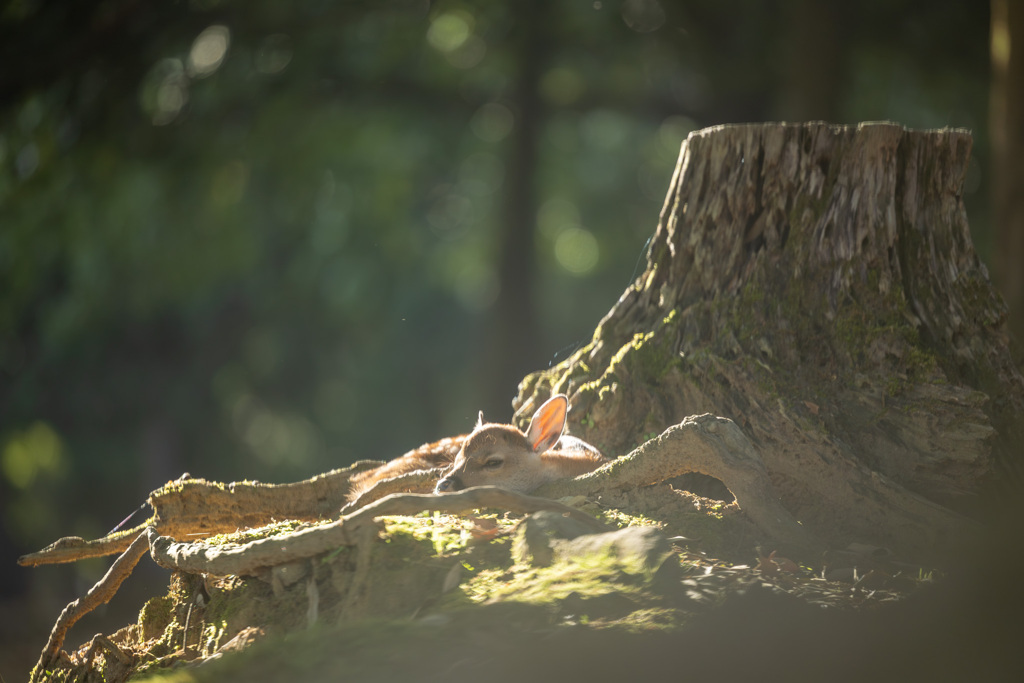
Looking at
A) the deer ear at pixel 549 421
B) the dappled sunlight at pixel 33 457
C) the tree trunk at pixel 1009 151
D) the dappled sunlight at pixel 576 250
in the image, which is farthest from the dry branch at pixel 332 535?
the dappled sunlight at pixel 576 250

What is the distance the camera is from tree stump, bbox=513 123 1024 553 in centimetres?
462

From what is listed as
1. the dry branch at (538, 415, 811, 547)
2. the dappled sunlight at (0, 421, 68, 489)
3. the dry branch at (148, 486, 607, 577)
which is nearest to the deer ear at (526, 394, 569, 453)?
the dry branch at (538, 415, 811, 547)

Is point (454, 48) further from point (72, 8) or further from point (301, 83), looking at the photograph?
point (72, 8)

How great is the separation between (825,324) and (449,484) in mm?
2289

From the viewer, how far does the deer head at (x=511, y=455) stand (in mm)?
4871

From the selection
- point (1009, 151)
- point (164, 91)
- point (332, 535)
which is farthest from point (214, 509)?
point (164, 91)

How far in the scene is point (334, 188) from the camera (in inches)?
703

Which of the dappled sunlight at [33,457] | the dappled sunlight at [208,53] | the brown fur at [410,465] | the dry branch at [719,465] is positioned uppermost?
the dappled sunlight at [208,53]

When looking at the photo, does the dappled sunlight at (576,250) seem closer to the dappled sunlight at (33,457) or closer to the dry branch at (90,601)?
the dappled sunlight at (33,457)

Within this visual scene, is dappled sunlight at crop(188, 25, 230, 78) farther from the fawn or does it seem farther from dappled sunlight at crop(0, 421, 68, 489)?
the fawn

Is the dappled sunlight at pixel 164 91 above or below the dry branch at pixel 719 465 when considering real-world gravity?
above

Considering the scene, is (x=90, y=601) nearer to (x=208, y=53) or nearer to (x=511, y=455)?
(x=511, y=455)

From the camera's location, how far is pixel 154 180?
595 inches

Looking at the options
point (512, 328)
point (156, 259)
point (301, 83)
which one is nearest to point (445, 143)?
point (301, 83)
